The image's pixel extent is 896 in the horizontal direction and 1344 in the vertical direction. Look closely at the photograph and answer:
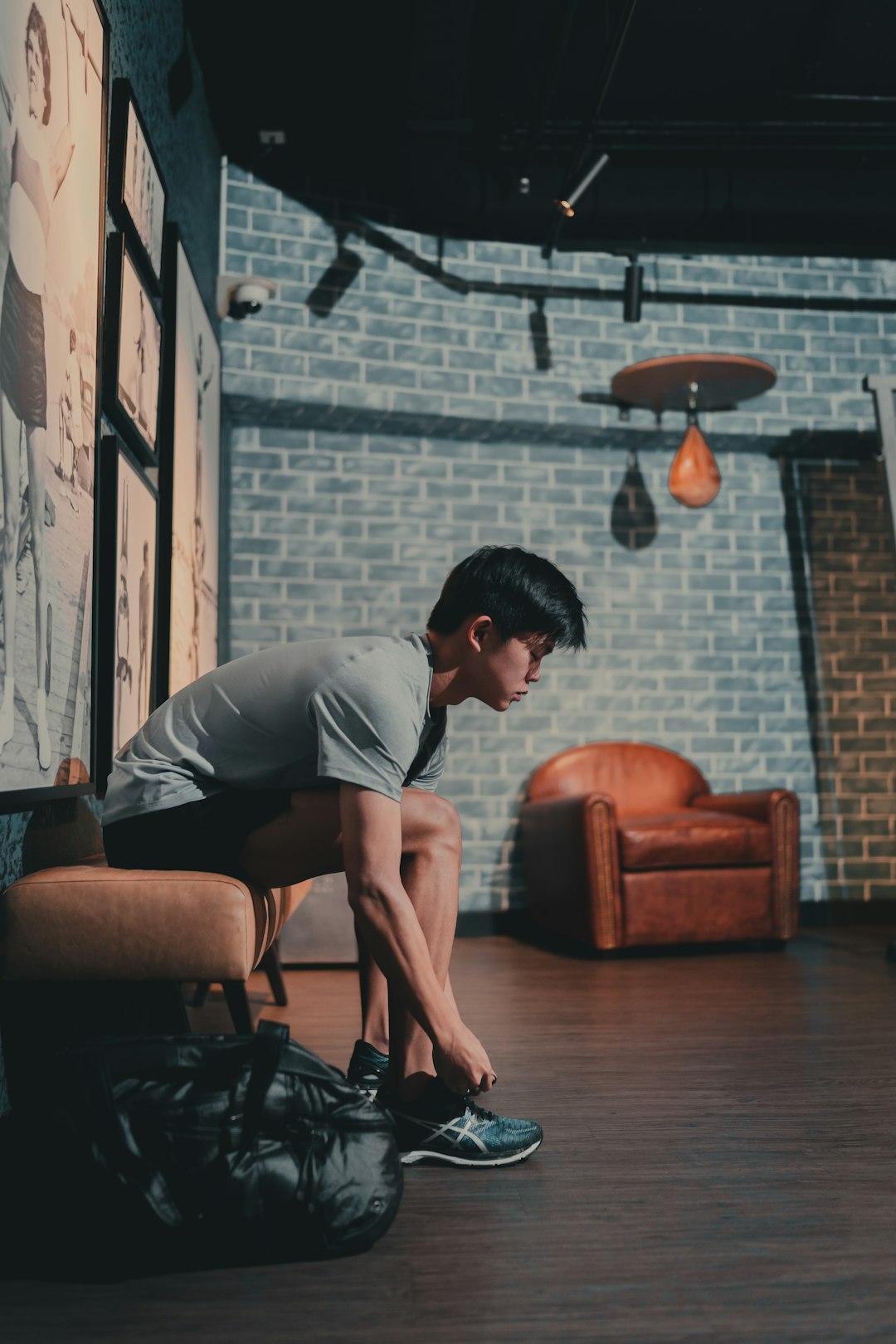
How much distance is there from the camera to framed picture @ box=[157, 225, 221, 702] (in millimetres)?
3215

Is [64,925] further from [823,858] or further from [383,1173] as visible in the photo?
[823,858]

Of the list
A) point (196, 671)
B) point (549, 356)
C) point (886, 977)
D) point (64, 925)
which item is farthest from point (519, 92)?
point (64, 925)

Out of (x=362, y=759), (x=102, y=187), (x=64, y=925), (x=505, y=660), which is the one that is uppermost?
(x=102, y=187)

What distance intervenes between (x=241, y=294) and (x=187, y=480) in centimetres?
99

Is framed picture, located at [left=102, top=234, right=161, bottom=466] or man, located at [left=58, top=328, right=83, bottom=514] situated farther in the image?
framed picture, located at [left=102, top=234, right=161, bottom=466]

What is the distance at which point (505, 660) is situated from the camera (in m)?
1.81

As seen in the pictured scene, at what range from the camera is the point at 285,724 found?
1.85 m

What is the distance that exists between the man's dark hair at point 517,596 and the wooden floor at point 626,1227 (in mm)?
826

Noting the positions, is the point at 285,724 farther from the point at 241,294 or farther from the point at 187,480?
the point at 241,294

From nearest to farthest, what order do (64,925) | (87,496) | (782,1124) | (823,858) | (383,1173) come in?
(383,1173), (64,925), (782,1124), (87,496), (823,858)

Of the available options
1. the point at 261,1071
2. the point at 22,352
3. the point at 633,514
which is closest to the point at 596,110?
the point at 633,514

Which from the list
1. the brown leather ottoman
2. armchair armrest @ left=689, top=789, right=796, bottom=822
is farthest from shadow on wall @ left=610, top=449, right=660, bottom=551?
the brown leather ottoman

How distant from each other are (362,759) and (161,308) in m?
2.12

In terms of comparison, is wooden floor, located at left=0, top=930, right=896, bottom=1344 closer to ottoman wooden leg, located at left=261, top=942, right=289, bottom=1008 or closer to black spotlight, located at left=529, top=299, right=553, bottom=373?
ottoman wooden leg, located at left=261, top=942, right=289, bottom=1008
